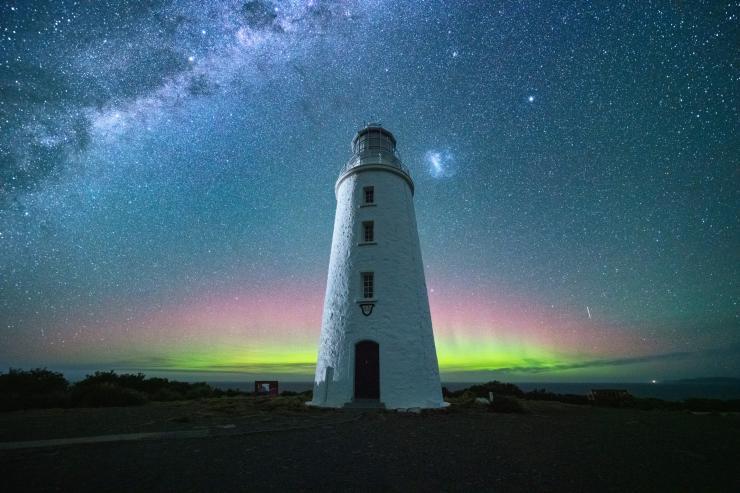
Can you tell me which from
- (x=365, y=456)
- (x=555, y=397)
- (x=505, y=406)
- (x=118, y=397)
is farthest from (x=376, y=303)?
(x=555, y=397)

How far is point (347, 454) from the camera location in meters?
6.08

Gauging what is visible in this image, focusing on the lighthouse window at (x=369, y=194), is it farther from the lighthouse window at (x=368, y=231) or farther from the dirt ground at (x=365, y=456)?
the dirt ground at (x=365, y=456)

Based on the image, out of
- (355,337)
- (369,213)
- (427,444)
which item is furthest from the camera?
(369,213)

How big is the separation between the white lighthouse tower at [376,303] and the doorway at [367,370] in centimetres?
4

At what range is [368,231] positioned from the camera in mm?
16016

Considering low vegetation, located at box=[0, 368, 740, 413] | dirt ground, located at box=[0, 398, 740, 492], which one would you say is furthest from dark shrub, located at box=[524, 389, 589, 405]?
dirt ground, located at box=[0, 398, 740, 492]

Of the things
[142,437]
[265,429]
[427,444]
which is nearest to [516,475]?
[427,444]

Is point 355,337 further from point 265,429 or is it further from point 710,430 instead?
point 710,430

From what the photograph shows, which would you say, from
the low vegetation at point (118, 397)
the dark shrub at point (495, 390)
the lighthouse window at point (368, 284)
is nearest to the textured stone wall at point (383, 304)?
the lighthouse window at point (368, 284)

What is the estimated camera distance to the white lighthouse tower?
43.8 ft

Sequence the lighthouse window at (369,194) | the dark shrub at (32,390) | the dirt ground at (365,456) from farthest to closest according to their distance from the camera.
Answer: the lighthouse window at (369,194), the dark shrub at (32,390), the dirt ground at (365,456)

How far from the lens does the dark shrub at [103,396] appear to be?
44.8 ft

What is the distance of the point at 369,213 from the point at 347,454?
11201mm

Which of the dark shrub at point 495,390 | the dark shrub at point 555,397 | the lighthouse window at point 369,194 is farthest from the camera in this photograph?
the dark shrub at point 495,390
